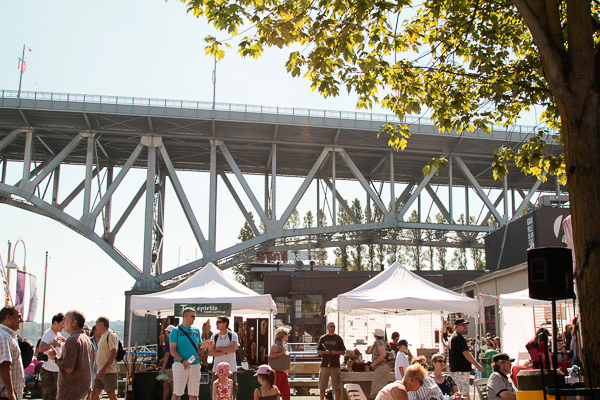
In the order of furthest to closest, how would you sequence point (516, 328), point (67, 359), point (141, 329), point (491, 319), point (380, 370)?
1. point (141, 329)
2. point (491, 319)
3. point (516, 328)
4. point (380, 370)
5. point (67, 359)

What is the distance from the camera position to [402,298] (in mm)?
13531

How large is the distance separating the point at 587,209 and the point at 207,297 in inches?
388

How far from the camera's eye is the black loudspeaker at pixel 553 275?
565cm

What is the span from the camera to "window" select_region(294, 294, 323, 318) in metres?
39.1

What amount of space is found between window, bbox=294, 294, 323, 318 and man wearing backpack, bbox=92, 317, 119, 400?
96.6 feet

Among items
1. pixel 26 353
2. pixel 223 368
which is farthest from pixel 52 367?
pixel 26 353

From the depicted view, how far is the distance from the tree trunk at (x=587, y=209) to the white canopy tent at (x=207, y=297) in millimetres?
9266

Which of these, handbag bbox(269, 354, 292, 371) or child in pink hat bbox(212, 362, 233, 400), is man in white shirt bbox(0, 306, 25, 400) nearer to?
child in pink hat bbox(212, 362, 233, 400)

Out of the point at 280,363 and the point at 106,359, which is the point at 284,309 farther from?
the point at 106,359

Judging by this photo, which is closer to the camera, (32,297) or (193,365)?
(193,365)

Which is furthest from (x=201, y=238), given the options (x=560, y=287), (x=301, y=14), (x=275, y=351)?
(x=560, y=287)

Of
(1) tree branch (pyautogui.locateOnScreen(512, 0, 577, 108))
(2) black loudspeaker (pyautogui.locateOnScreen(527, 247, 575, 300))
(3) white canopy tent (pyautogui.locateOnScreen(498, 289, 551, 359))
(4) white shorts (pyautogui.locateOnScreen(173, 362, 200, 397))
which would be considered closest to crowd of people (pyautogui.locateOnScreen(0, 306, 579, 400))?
(4) white shorts (pyautogui.locateOnScreen(173, 362, 200, 397))

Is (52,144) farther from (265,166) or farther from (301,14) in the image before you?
(301,14)

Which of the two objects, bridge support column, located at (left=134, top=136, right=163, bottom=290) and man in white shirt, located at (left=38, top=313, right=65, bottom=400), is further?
bridge support column, located at (left=134, top=136, right=163, bottom=290)
